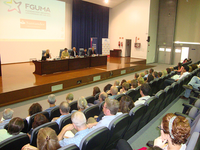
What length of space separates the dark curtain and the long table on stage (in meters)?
3.72

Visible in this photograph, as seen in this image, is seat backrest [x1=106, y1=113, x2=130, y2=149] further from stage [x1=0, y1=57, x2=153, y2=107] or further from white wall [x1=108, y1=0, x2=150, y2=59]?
white wall [x1=108, y1=0, x2=150, y2=59]

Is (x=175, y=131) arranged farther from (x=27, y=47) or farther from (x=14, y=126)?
(x=27, y=47)

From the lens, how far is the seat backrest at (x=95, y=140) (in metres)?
1.63

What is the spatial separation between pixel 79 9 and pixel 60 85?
791cm

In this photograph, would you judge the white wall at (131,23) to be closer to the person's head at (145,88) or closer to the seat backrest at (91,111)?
the person's head at (145,88)

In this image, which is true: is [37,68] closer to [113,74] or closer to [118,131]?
[113,74]

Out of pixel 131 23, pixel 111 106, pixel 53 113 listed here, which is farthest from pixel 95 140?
pixel 131 23

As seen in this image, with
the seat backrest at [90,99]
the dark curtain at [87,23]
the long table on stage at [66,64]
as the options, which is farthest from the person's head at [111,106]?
the dark curtain at [87,23]

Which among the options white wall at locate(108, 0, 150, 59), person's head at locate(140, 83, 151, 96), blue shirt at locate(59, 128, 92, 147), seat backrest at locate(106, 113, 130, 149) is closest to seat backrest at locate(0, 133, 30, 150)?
blue shirt at locate(59, 128, 92, 147)

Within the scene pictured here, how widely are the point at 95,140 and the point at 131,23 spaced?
42.5 feet

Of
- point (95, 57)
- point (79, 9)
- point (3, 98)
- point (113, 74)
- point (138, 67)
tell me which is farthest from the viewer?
point (79, 9)

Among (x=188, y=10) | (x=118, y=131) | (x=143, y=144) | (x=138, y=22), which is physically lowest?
(x=143, y=144)

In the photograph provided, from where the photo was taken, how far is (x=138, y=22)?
1318 cm

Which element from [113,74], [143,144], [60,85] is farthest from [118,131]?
[113,74]
